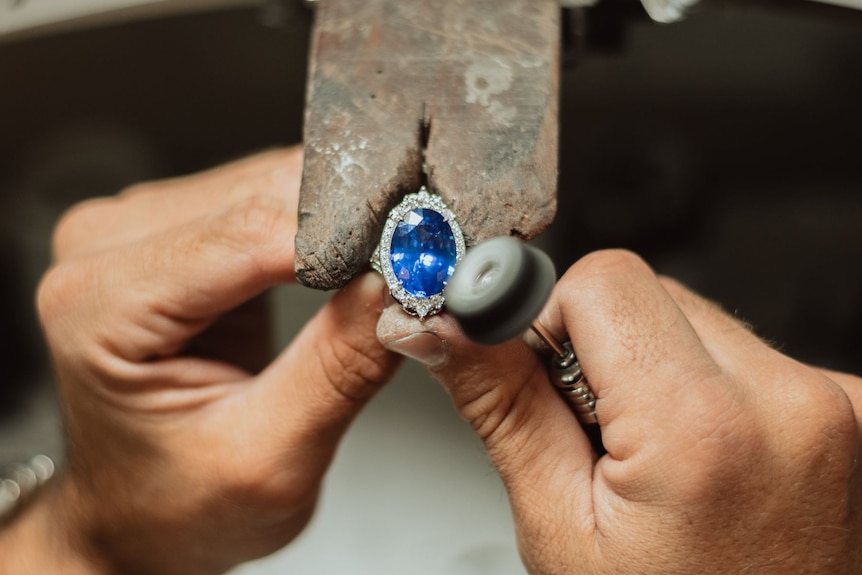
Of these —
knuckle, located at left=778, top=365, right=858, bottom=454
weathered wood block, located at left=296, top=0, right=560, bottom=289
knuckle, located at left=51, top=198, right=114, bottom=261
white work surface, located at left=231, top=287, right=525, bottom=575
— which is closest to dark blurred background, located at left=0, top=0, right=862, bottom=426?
white work surface, located at left=231, top=287, right=525, bottom=575

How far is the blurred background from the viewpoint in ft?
4.42

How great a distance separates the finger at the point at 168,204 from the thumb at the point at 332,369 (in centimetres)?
17

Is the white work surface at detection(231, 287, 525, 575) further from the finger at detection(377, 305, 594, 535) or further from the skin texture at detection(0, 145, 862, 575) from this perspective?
the finger at detection(377, 305, 594, 535)

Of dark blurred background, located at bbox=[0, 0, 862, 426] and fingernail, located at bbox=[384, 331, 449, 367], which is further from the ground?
fingernail, located at bbox=[384, 331, 449, 367]

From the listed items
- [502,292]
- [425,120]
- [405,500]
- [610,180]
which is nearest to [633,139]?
[610,180]

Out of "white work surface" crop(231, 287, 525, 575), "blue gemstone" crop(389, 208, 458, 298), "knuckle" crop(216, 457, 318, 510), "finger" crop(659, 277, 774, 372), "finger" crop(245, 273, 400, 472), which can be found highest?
"blue gemstone" crop(389, 208, 458, 298)

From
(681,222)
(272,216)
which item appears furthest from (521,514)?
(681,222)

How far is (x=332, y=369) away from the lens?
70cm

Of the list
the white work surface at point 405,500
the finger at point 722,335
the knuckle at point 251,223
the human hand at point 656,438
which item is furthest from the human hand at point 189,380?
the white work surface at point 405,500

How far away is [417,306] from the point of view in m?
0.60

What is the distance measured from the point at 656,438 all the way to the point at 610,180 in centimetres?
94

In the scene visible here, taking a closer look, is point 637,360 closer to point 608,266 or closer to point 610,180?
point 608,266

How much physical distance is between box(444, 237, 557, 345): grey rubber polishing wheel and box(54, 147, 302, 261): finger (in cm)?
39

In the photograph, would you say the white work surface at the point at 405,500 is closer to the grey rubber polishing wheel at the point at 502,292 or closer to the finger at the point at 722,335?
the finger at the point at 722,335
